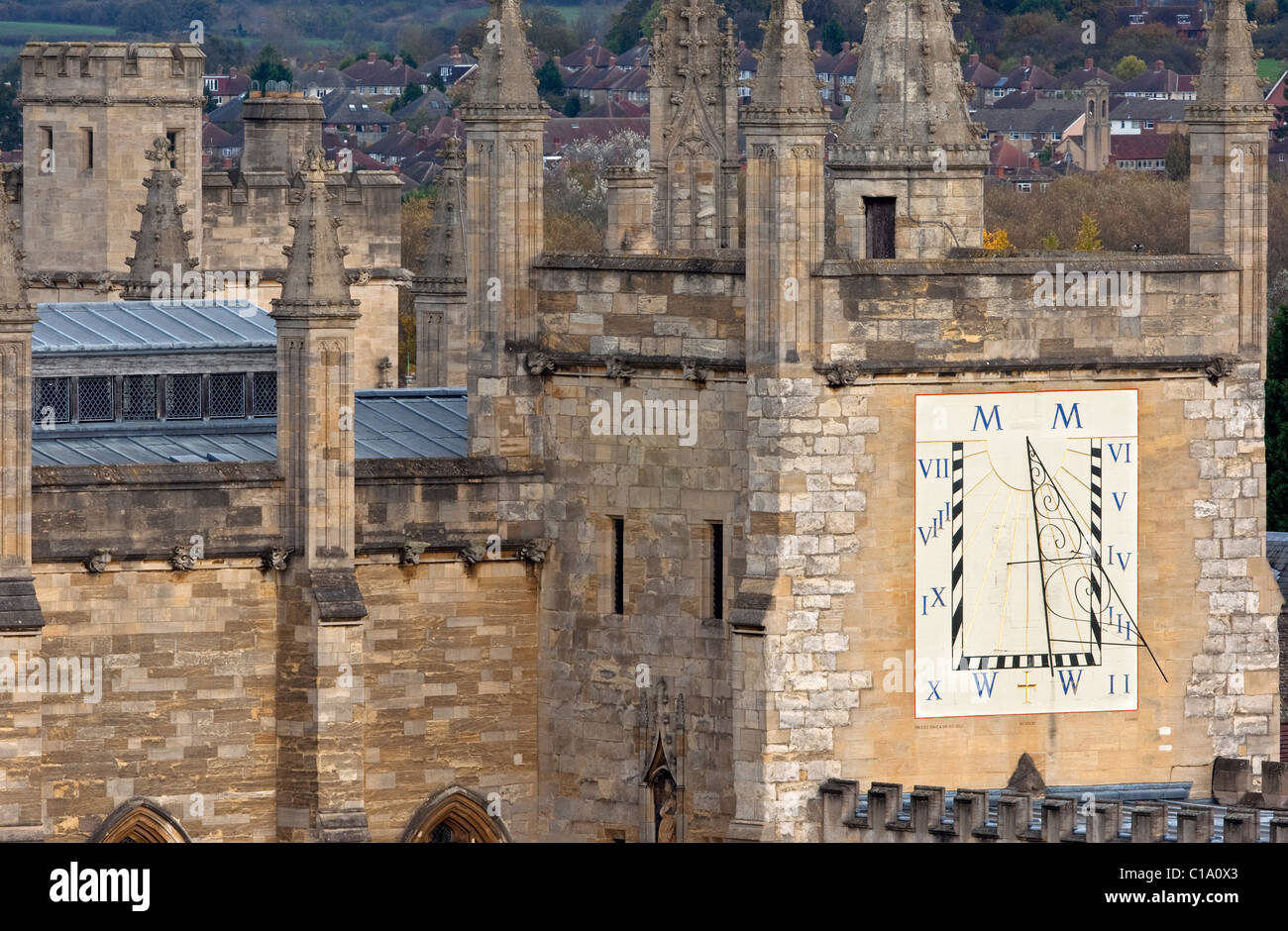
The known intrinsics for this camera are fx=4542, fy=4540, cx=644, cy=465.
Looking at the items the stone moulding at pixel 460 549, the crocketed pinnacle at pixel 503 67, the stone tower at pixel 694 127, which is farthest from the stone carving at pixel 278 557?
the stone tower at pixel 694 127

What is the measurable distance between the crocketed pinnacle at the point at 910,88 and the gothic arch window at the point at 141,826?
1311 cm

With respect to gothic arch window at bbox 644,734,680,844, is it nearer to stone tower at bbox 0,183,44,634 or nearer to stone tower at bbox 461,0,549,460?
stone tower at bbox 461,0,549,460

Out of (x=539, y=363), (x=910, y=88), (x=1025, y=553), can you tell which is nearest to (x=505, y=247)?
(x=539, y=363)

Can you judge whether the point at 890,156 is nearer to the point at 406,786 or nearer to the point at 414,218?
the point at 406,786

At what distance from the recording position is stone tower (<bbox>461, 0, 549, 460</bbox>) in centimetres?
6294

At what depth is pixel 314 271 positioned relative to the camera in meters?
60.5

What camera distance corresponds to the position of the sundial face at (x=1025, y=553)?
6016 cm

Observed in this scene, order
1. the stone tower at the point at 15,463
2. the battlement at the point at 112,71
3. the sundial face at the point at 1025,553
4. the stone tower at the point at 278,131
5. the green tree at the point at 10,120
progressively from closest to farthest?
the stone tower at the point at 15,463
the sundial face at the point at 1025,553
the battlement at the point at 112,71
the stone tower at the point at 278,131
the green tree at the point at 10,120

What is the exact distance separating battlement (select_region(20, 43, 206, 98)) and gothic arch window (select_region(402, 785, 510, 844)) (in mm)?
40777

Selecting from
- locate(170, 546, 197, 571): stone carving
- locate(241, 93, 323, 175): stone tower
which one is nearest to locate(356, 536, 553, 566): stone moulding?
locate(170, 546, 197, 571): stone carving

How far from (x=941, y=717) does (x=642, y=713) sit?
4.34 m

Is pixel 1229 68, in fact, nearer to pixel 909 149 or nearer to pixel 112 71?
pixel 909 149

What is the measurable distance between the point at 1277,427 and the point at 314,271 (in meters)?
48.3

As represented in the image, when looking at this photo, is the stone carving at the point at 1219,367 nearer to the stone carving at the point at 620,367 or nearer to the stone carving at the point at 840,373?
the stone carving at the point at 840,373
